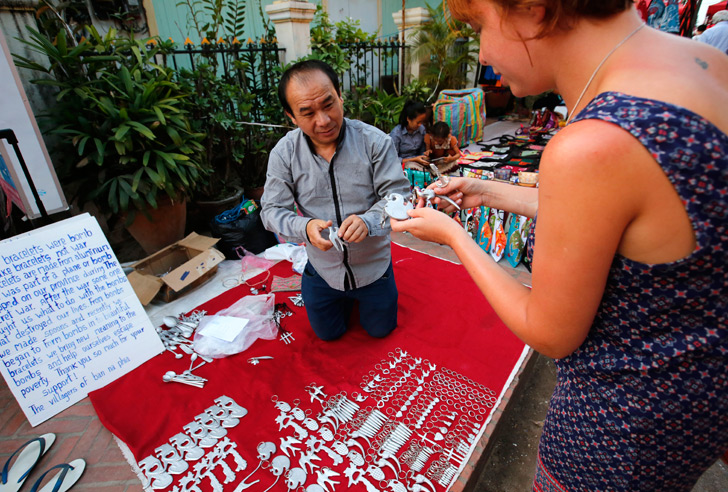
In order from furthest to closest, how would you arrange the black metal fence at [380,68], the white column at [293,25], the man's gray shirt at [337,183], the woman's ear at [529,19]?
the black metal fence at [380,68]
the white column at [293,25]
the man's gray shirt at [337,183]
the woman's ear at [529,19]

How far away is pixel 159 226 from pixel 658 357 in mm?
3956

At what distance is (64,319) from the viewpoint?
7.50ft

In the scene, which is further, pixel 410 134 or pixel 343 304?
pixel 410 134

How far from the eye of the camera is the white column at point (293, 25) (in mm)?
5125

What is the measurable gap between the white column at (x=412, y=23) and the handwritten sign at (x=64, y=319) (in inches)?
294

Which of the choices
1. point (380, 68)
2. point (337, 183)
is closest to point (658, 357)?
point (337, 183)

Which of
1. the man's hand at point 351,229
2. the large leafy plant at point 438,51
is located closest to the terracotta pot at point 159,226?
the man's hand at point 351,229

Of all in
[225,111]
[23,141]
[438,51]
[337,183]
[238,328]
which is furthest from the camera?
[438,51]

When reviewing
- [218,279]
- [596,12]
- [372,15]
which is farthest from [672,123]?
[372,15]

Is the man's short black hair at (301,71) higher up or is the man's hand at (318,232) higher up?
the man's short black hair at (301,71)

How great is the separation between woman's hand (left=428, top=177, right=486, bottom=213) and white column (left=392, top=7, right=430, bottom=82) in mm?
7687

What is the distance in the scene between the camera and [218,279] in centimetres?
354

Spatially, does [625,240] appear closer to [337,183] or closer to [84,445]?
[337,183]

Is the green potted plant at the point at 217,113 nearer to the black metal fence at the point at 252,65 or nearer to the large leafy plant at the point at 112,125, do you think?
the black metal fence at the point at 252,65
